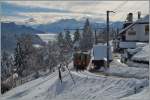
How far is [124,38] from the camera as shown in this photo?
222ft

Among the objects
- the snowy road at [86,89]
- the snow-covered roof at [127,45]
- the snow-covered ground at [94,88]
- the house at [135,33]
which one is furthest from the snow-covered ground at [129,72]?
the house at [135,33]

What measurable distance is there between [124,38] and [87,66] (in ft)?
83.5

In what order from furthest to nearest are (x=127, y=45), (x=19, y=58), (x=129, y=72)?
(x=19, y=58)
(x=127, y=45)
(x=129, y=72)

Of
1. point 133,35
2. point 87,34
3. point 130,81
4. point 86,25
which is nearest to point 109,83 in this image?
point 130,81

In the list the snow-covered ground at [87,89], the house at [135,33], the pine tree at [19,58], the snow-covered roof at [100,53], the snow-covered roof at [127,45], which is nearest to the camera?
the snow-covered ground at [87,89]

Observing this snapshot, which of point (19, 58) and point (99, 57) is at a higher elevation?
point (99, 57)

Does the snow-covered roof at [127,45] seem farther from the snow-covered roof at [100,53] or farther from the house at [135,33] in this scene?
the snow-covered roof at [100,53]

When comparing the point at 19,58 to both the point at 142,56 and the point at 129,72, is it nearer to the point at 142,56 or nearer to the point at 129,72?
the point at 142,56

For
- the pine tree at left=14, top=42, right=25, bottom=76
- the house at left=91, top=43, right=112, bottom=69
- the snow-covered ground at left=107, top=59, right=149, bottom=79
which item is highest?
the house at left=91, top=43, right=112, bottom=69

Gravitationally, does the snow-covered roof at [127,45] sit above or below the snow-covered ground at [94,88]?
above

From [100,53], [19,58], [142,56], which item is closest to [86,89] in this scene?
[142,56]

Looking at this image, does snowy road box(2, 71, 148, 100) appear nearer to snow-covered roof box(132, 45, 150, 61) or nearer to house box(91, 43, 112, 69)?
house box(91, 43, 112, 69)

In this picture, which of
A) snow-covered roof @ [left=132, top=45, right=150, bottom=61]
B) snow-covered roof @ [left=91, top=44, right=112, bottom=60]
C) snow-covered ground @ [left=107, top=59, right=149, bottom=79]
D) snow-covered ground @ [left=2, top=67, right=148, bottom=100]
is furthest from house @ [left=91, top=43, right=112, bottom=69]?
snow-covered ground @ [left=2, top=67, right=148, bottom=100]

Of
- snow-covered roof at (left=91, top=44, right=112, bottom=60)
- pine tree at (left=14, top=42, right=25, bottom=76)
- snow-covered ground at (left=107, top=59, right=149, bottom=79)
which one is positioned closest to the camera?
snow-covered ground at (left=107, top=59, right=149, bottom=79)
